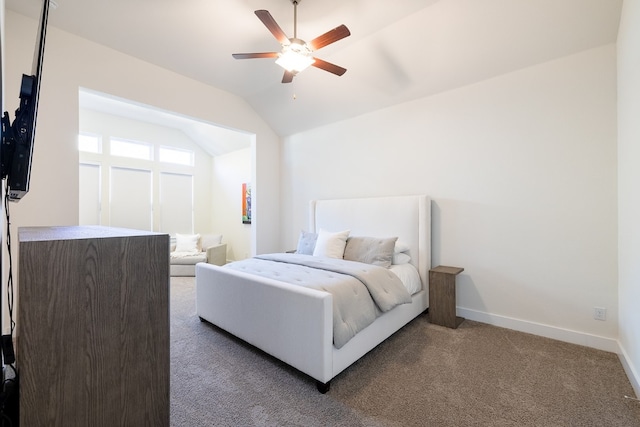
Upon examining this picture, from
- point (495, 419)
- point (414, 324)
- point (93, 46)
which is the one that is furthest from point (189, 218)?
point (495, 419)

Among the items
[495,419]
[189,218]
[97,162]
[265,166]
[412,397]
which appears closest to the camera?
[495,419]

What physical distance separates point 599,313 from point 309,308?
Result: 2639mm

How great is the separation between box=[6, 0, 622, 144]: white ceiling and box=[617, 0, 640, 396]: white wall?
18.8 inches

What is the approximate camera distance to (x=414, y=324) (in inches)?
119

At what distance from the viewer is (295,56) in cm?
247

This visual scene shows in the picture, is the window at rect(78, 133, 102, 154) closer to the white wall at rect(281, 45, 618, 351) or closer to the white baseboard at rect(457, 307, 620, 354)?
the white wall at rect(281, 45, 618, 351)

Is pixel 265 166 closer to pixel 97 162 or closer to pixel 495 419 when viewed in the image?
pixel 97 162

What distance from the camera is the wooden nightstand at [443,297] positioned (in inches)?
115

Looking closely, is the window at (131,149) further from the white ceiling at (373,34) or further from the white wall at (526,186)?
the white wall at (526,186)

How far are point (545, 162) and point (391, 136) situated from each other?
1736 mm

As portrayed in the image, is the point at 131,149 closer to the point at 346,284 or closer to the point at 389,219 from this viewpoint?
the point at 389,219

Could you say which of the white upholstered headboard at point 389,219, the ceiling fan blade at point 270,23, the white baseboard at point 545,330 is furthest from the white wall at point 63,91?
the white baseboard at point 545,330

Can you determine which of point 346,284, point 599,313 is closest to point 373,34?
point 346,284

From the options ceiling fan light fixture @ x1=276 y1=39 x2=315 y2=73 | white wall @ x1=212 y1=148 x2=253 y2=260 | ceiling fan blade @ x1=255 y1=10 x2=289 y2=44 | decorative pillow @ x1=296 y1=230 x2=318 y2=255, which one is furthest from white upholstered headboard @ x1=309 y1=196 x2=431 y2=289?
white wall @ x1=212 y1=148 x2=253 y2=260
